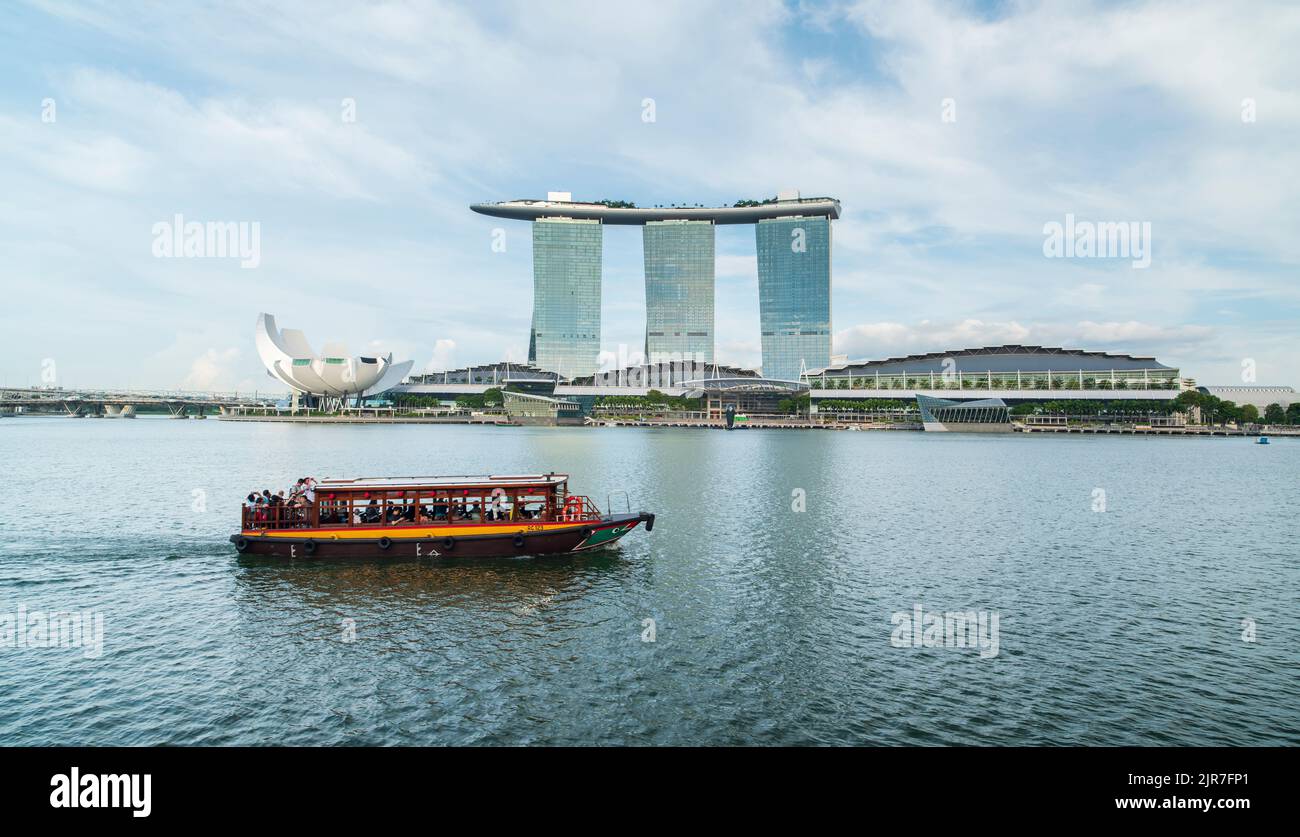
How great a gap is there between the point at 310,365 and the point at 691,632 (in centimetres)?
17602

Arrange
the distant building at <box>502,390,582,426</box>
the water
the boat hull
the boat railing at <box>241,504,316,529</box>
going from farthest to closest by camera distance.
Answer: the distant building at <box>502,390,582,426</box>, the boat railing at <box>241,504,316,529</box>, the boat hull, the water

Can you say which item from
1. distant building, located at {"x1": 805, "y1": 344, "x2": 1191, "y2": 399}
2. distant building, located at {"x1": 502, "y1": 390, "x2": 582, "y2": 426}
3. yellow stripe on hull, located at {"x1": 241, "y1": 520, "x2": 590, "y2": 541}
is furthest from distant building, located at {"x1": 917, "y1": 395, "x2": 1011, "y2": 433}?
yellow stripe on hull, located at {"x1": 241, "y1": 520, "x2": 590, "y2": 541}

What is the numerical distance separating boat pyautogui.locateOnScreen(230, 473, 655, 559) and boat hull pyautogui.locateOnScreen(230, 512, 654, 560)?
35 millimetres

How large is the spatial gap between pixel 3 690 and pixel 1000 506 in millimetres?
42661

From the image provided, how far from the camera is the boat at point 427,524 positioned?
26438 mm

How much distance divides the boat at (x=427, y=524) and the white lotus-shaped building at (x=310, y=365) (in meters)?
160

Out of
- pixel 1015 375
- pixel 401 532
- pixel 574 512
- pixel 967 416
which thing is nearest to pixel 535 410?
pixel 967 416

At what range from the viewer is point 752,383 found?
187 meters

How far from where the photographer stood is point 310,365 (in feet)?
572

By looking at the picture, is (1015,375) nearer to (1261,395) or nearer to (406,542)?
(1261,395)

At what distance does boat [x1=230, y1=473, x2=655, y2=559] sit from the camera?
26.4 meters

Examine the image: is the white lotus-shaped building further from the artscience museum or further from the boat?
the boat
